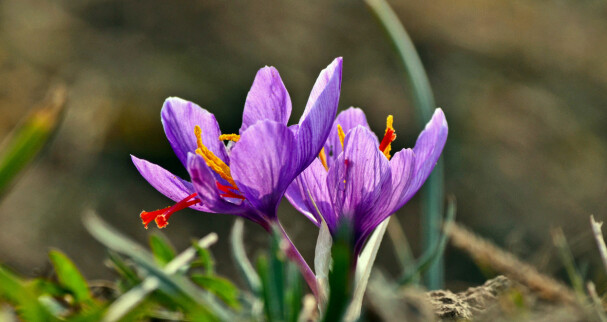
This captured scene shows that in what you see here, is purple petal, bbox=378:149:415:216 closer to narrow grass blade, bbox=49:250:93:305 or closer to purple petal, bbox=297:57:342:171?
purple petal, bbox=297:57:342:171

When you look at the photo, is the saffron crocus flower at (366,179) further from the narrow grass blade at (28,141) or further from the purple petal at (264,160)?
the narrow grass blade at (28,141)

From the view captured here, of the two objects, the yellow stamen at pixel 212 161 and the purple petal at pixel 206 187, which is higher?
the yellow stamen at pixel 212 161

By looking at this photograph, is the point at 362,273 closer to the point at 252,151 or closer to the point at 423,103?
the point at 252,151

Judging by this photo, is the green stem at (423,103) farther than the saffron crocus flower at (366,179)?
Yes

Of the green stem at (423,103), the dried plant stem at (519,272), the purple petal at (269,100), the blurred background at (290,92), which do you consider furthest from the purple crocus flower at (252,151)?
the blurred background at (290,92)

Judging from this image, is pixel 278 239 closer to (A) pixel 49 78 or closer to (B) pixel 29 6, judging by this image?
(A) pixel 49 78

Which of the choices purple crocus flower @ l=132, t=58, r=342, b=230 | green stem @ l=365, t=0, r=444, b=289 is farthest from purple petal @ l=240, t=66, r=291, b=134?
green stem @ l=365, t=0, r=444, b=289
